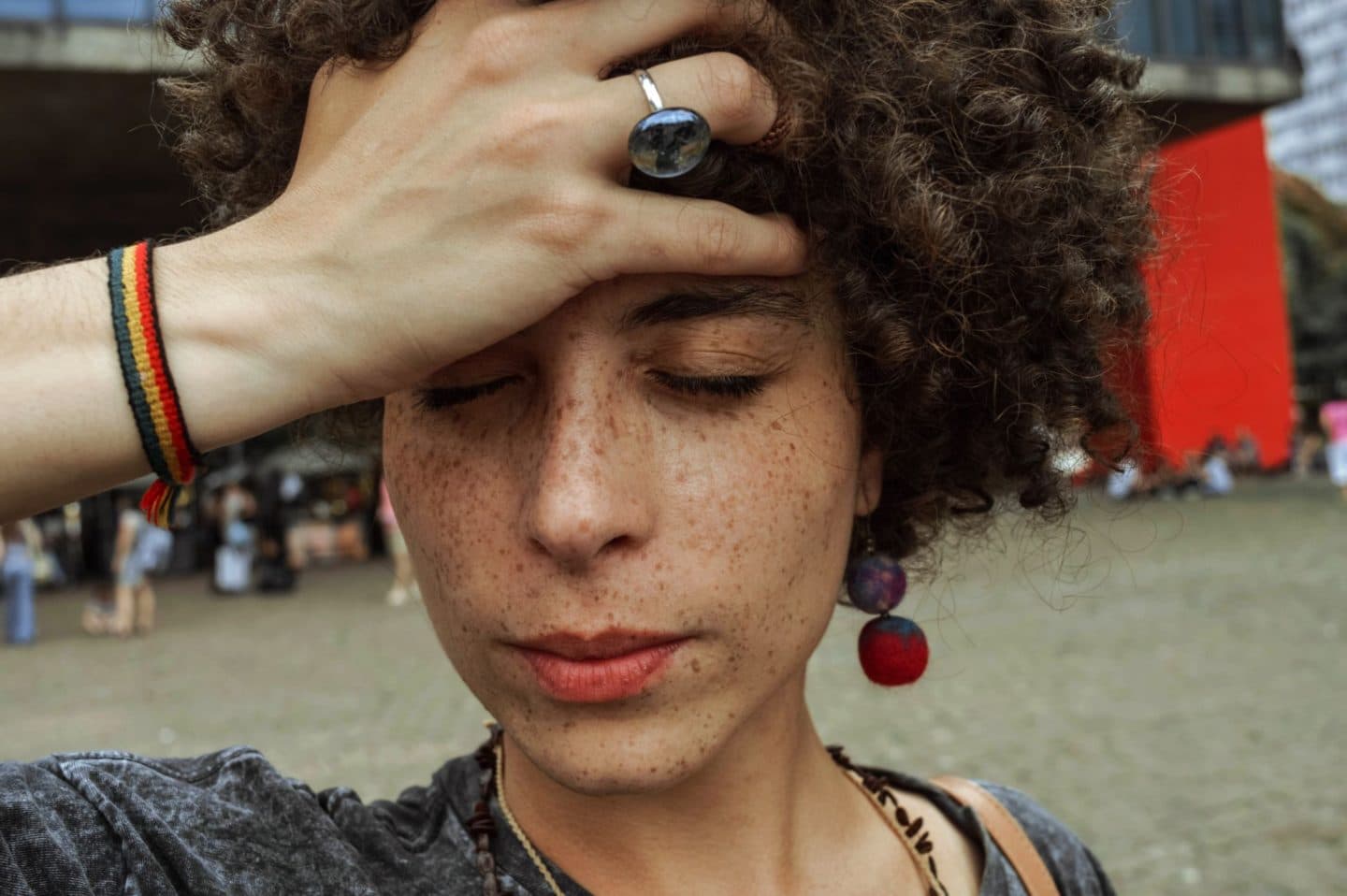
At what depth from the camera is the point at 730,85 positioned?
1345 millimetres

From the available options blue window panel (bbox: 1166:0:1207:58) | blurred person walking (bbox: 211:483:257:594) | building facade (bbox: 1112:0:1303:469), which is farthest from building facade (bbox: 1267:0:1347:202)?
blurred person walking (bbox: 211:483:257:594)

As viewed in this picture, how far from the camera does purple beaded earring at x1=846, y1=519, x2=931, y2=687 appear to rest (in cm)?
199

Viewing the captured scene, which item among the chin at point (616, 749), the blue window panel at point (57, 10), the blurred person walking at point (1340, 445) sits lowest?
the blurred person walking at point (1340, 445)

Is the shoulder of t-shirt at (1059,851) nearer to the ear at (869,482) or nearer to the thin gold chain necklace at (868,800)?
the thin gold chain necklace at (868,800)

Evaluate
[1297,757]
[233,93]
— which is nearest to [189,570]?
[1297,757]

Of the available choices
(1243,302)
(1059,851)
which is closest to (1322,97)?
(1243,302)

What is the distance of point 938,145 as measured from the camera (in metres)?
1.58

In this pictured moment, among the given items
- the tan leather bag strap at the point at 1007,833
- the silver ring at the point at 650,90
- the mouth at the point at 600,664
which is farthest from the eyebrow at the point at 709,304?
the tan leather bag strap at the point at 1007,833

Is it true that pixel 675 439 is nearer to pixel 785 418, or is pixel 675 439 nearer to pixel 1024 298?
pixel 785 418

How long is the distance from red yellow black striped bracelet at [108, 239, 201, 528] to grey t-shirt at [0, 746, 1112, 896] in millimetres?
444

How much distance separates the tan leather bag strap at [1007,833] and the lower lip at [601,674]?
91 cm

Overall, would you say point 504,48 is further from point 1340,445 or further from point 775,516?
point 1340,445

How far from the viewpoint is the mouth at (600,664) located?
1438 mm

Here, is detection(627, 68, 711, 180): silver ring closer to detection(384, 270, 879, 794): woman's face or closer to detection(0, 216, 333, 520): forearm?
detection(384, 270, 879, 794): woman's face
